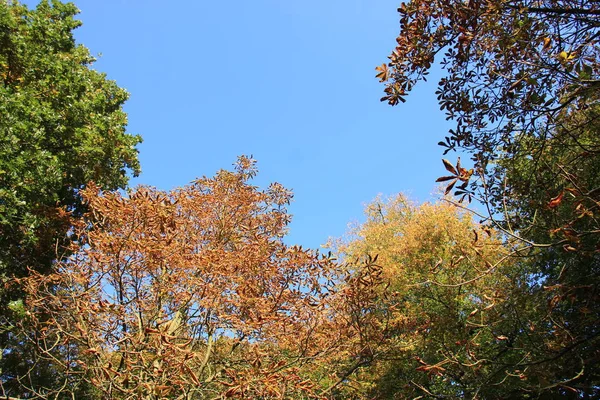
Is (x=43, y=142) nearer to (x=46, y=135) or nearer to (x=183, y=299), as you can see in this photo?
(x=46, y=135)

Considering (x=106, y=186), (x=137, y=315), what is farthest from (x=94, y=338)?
(x=106, y=186)

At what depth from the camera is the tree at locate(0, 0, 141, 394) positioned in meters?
7.25

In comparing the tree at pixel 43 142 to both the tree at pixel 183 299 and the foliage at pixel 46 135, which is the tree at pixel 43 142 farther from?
the tree at pixel 183 299

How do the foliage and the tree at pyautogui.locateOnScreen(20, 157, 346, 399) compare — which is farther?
the foliage

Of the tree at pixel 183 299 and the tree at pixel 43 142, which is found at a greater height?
the tree at pixel 43 142

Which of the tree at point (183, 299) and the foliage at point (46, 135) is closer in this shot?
the tree at point (183, 299)

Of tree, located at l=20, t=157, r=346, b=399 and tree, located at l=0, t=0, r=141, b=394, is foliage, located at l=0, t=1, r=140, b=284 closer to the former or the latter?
tree, located at l=0, t=0, r=141, b=394

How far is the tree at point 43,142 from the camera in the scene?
285 inches

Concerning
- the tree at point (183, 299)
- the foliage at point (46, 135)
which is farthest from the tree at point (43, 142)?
the tree at point (183, 299)

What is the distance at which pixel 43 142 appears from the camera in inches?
323

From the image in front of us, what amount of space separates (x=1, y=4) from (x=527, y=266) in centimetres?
1407

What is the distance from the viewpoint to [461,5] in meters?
4.34

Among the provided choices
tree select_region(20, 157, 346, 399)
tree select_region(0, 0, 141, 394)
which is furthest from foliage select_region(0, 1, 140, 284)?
tree select_region(20, 157, 346, 399)

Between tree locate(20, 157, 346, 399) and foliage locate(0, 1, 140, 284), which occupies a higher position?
foliage locate(0, 1, 140, 284)
